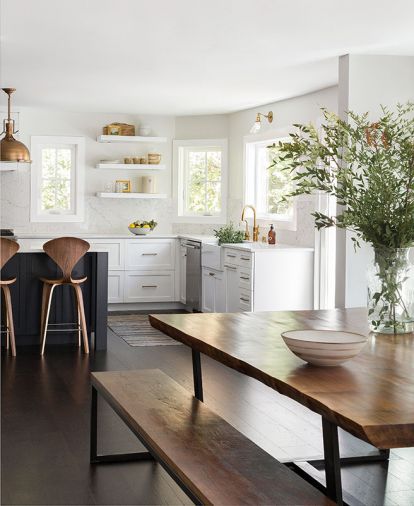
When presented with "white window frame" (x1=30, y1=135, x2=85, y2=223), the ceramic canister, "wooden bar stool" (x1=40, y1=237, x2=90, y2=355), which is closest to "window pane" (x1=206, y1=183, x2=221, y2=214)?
the ceramic canister

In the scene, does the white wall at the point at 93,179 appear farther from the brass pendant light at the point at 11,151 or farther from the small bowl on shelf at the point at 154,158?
the brass pendant light at the point at 11,151

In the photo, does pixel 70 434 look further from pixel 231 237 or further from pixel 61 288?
pixel 231 237

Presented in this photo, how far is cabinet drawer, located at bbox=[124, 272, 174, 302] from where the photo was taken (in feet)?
33.9

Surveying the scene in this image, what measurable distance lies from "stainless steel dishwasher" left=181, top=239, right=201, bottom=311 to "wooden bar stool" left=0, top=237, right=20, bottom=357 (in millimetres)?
2690

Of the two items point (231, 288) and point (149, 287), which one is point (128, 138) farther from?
point (231, 288)

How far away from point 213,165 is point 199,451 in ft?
26.4

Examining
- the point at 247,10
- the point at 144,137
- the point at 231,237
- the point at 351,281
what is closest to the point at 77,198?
the point at 144,137

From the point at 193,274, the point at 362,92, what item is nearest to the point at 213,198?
the point at 193,274

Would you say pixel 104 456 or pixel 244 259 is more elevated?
pixel 244 259

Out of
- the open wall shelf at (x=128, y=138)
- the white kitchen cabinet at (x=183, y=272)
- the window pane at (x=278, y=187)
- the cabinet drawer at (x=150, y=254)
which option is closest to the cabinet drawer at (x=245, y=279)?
the window pane at (x=278, y=187)

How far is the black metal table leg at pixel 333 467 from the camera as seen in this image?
2787 mm

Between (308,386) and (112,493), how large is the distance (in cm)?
163

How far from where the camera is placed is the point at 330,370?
2715 mm

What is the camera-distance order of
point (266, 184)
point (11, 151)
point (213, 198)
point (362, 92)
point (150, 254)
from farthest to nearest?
1. point (213, 198)
2. point (150, 254)
3. point (266, 184)
4. point (11, 151)
5. point (362, 92)
